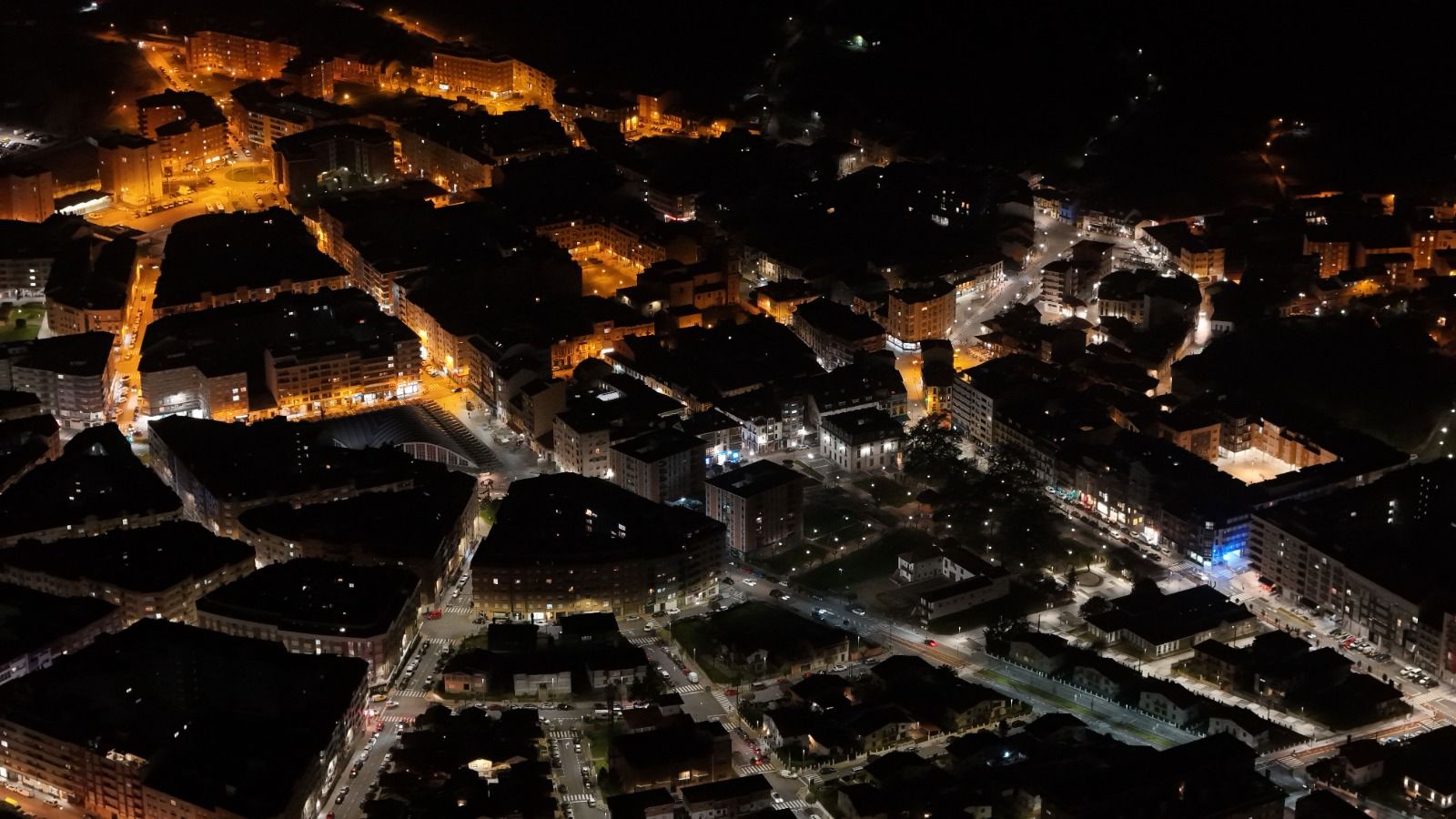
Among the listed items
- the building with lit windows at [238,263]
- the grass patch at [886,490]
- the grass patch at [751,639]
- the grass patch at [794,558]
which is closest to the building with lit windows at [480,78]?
the building with lit windows at [238,263]

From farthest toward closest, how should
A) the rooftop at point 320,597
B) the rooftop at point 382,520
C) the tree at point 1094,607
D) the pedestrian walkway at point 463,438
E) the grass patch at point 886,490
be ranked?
the pedestrian walkway at point 463,438 → the grass patch at point 886,490 → the rooftop at point 382,520 → the tree at point 1094,607 → the rooftop at point 320,597

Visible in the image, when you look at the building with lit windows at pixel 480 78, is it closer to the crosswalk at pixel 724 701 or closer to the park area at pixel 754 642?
the park area at pixel 754 642

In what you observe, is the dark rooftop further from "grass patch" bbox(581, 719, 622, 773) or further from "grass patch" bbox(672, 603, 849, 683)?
"grass patch" bbox(672, 603, 849, 683)

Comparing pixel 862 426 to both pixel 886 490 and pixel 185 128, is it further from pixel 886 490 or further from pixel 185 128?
pixel 185 128

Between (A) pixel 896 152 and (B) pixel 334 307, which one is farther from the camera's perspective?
(A) pixel 896 152

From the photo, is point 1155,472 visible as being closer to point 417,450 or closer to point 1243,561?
point 1243,561

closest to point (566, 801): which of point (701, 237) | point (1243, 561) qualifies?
point (1243, 561)
